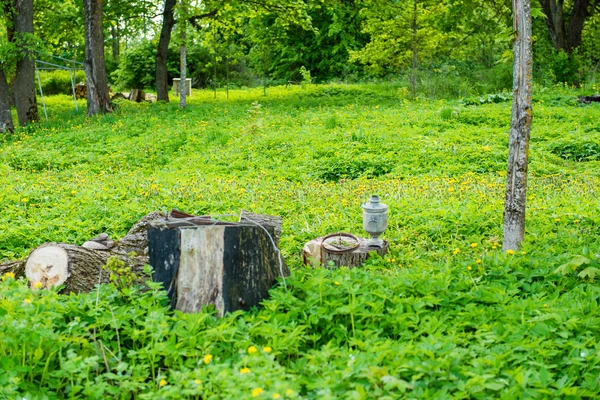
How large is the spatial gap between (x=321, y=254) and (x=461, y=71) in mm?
17884

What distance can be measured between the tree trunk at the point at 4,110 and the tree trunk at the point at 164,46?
5915 millimetres

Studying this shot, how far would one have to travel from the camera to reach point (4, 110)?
55.7 ft

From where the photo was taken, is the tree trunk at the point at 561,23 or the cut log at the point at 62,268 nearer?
the cut log at the point at 62,268

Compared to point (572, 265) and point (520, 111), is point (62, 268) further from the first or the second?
point (520, 111)

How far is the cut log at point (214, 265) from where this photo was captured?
4.36m

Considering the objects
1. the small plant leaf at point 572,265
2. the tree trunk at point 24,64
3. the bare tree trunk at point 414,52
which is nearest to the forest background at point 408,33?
the bare tree trunk at point 414,52

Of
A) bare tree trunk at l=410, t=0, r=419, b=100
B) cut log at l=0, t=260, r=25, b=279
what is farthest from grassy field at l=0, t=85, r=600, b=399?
bare tree trunk at l=410, t=0, r=419, b=100

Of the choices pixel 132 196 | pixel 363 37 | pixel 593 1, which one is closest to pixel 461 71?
pixel 593 1

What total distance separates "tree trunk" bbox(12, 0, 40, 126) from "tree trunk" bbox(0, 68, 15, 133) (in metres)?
0.48

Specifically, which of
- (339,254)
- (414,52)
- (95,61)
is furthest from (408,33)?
(339,254)

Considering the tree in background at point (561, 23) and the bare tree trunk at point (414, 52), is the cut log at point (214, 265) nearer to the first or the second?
the bare tree trunk at point (414, 52)

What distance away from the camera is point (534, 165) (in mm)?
10094

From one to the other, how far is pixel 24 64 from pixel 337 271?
15.4m

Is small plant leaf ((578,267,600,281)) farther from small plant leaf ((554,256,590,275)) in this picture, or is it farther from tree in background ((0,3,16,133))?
tree in background ((0,3,16,133))
